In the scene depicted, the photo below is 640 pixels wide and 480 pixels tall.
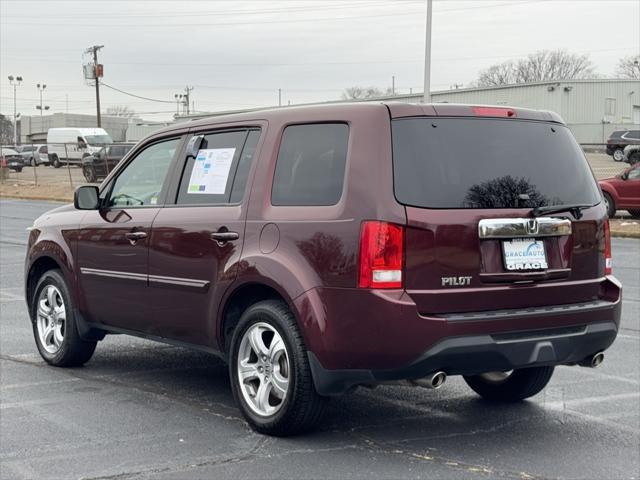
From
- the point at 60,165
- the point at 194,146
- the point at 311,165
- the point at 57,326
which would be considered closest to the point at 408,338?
the point at 311,165

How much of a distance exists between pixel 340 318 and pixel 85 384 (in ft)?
8.78

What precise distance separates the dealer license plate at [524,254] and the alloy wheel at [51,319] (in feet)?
11.9

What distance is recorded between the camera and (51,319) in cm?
745

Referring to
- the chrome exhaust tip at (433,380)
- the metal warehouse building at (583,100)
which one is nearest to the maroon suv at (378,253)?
the chrome exhaust tip at (433,380)

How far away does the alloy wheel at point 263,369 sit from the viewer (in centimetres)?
535

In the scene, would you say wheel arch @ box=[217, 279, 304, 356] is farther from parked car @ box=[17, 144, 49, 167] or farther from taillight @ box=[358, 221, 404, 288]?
parked car @ box=[17, 144, 49, 167]

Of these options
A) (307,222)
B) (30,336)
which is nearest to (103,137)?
(30,336)

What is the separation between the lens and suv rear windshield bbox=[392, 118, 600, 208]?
499 cm

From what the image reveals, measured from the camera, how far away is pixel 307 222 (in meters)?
5.18

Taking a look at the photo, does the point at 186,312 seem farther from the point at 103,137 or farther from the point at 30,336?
the point at 103,137

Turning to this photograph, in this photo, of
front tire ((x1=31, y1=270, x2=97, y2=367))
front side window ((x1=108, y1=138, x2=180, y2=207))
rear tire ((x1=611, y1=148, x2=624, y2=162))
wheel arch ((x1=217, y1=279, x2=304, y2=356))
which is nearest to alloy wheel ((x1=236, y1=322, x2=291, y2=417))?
wheel arch ((x1=217, y1=279, x2=304, y2=356))

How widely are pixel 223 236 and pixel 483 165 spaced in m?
1.59

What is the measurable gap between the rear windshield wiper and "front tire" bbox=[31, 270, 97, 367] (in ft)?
11.9

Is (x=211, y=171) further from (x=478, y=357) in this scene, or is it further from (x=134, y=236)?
(x=478, y=357)
